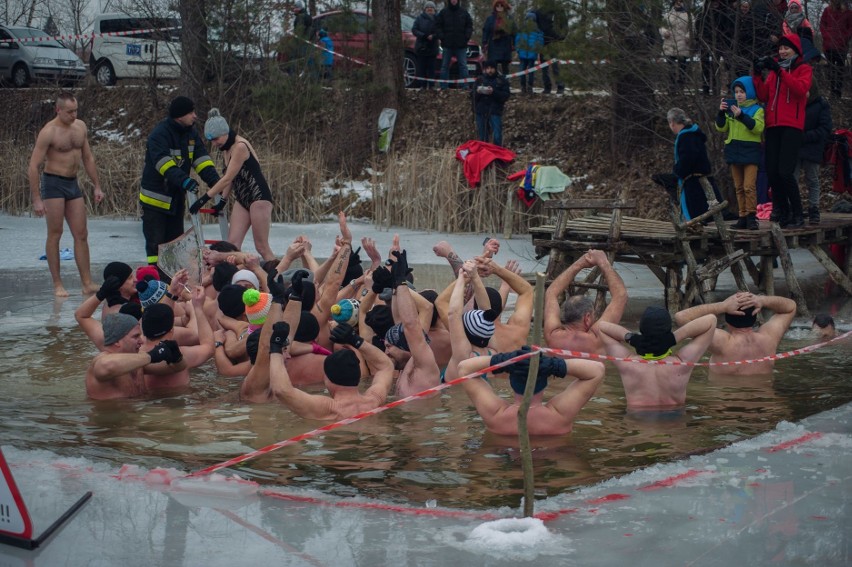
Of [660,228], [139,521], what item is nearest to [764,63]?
[660,228]

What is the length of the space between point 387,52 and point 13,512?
17.1 m

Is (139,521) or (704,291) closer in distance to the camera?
(139,521)

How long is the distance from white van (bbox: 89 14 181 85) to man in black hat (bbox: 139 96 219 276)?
41.9 ft

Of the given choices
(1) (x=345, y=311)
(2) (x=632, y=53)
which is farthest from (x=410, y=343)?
(2) (x=632, y=53)

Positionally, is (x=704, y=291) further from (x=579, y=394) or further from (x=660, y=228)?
(x=579, y=394)

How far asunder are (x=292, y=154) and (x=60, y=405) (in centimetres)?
1118

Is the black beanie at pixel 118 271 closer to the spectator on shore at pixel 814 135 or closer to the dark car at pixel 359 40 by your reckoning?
the spectator on shore at pixel 814 135

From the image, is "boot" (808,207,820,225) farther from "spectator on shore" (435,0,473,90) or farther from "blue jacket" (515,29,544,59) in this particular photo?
"spectator on shore" (435,0,473,90)

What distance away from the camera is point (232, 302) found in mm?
7984

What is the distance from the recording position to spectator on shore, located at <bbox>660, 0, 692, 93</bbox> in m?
14.8

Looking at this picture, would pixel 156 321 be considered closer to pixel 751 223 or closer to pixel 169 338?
pixel 169 338

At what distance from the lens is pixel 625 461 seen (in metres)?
6.25

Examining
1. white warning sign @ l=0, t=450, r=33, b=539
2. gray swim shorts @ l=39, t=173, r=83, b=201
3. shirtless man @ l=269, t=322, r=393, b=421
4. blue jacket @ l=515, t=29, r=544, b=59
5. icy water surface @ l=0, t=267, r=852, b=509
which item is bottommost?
icy water surface @ l=0, t=267, r=852, b=509

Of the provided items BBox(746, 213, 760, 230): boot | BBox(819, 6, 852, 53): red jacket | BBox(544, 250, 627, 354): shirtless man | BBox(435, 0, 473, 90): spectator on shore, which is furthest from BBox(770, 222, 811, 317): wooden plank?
BBox(435, 0, 473, 90): spectator on shore
